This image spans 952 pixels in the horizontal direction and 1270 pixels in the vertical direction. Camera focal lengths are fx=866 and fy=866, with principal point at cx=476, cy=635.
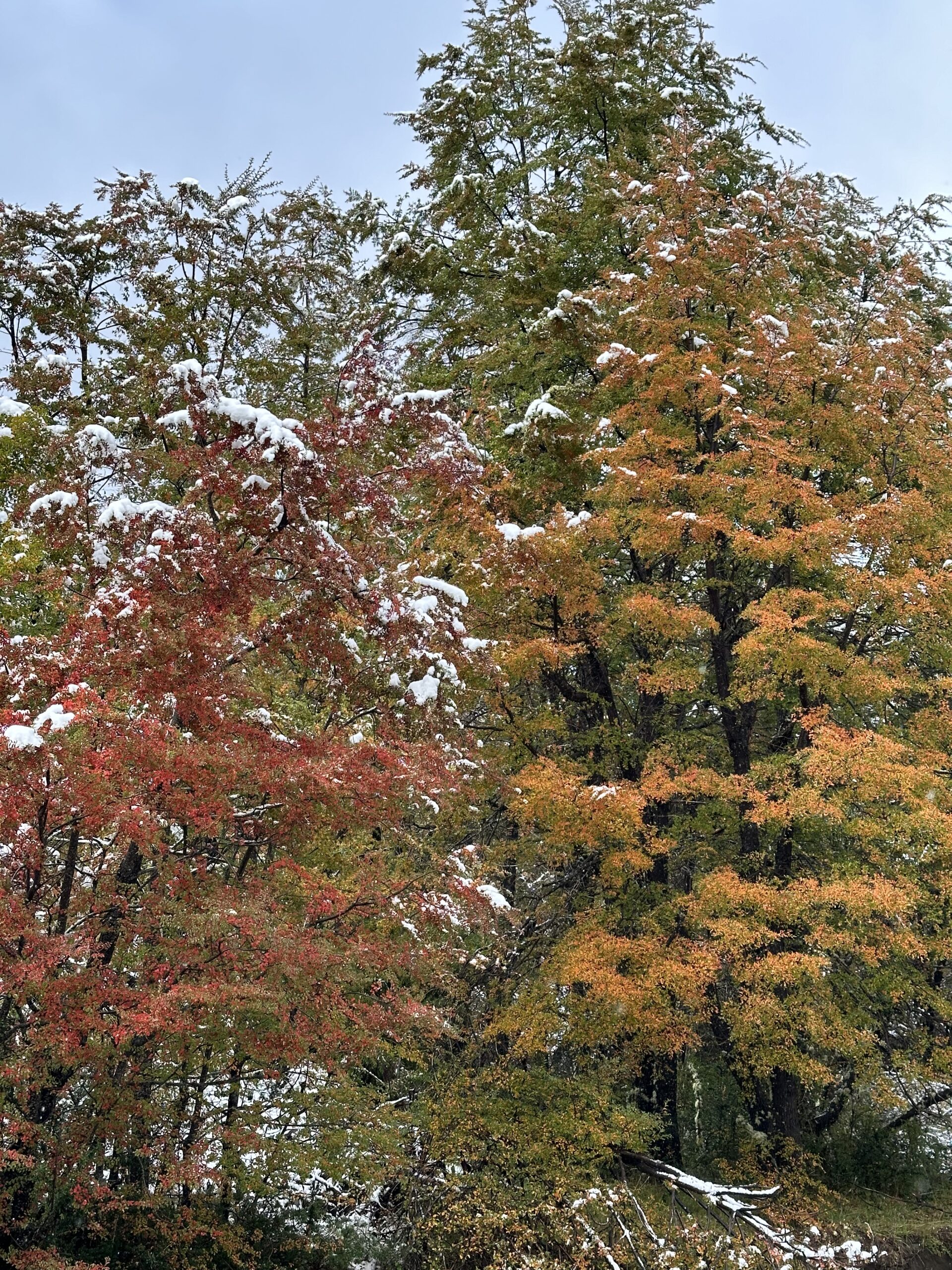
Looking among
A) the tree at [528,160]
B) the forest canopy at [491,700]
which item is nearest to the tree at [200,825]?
the forest canopy at [491,700]

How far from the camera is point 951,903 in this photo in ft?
25.5

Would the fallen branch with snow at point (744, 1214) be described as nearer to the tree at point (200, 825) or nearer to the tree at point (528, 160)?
the tree at point (200, 825)

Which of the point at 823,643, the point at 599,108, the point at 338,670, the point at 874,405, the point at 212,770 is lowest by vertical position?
the point at 212,770

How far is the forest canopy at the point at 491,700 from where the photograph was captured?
4840 mm

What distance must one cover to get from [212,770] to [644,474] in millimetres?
5356

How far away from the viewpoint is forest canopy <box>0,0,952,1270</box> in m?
4.84

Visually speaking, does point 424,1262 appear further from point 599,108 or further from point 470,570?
point 599,108

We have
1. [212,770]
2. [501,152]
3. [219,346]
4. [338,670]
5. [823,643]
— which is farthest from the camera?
[501,152]

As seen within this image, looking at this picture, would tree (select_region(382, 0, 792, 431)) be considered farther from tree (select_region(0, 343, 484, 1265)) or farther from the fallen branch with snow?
the fallen branch with snow

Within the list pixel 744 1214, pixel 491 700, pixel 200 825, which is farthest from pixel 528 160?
pixel 744 1214

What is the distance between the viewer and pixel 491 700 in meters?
9.12

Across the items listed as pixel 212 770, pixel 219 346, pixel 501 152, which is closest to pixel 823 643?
pixel 212 770

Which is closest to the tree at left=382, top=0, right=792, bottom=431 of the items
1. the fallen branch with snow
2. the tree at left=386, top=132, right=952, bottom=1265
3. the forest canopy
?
the forest canopy

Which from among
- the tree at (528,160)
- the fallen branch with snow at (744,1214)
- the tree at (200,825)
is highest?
→ the tree at (528,160)
